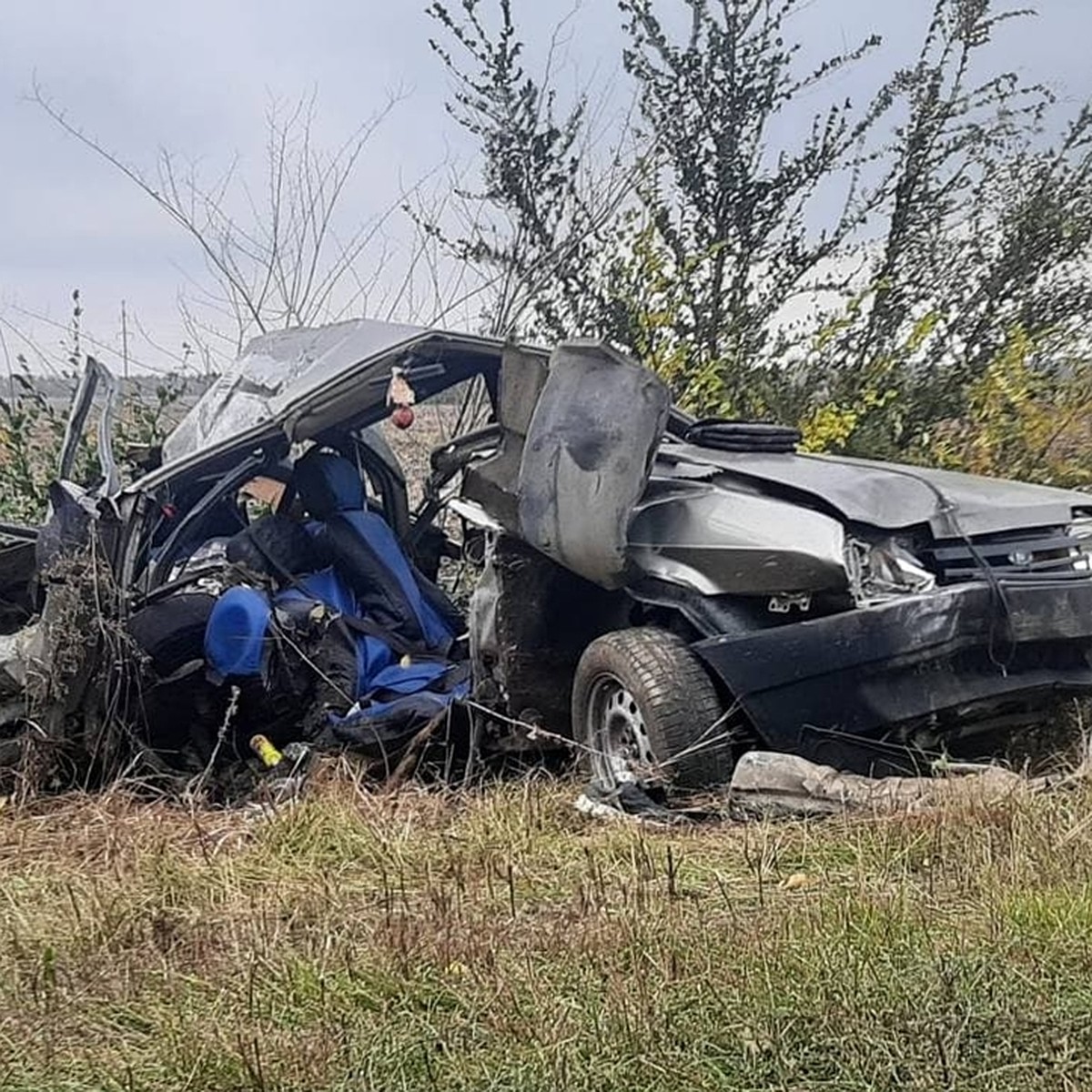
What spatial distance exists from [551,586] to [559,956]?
7.83 ft

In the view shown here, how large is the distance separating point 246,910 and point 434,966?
2.30 feet

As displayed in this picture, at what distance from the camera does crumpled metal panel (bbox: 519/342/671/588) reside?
4.63 metres

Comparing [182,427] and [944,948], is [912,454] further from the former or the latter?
[944,948]

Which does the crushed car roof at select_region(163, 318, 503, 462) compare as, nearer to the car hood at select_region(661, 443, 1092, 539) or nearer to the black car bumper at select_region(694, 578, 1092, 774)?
the car hood at select_region(661, 443, 1092, 539)

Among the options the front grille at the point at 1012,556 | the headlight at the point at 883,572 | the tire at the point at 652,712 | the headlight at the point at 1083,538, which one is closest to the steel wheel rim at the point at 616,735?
the tire at the point at 652,712

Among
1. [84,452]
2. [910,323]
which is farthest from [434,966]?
[910,323]

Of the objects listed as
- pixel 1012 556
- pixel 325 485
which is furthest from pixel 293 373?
pixel 1012 556

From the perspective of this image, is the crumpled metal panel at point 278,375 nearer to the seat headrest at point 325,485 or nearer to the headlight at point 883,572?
the seat headrest at point 325,485

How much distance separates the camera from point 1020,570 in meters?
4.37

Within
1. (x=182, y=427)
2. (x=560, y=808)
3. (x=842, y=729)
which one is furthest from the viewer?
(x=182, y=427)

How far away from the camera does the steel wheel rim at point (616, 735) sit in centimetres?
462

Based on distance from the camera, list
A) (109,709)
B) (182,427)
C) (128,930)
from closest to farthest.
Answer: (128,930) → (109,709) → (182,427)

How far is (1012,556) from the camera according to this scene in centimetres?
443

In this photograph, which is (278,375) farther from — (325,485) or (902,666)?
(902,666)
